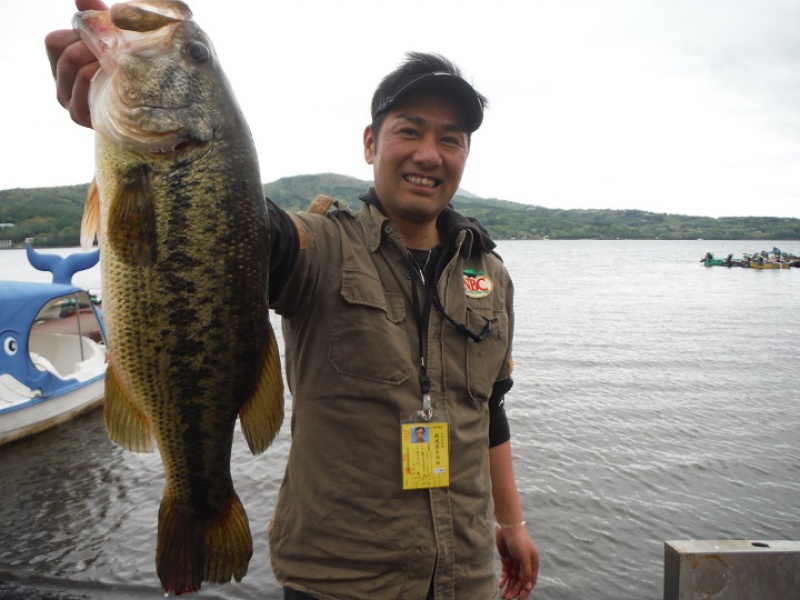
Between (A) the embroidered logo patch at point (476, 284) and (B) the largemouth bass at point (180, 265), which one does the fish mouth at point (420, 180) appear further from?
(B) the largemouth bass at point (180, 265)

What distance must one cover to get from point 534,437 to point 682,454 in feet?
9.21

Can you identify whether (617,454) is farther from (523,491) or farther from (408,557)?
(408,557)

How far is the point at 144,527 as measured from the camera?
8.05m

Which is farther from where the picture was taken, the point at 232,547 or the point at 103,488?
the point at 103,488

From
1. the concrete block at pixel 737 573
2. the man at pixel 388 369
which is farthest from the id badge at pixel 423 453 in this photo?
the concrete block at pixel 737 573

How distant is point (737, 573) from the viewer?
12.5 ft

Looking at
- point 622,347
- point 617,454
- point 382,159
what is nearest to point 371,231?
point 382,159

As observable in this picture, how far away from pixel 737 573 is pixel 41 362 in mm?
12465

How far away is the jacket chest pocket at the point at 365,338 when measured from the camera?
2.25 metres

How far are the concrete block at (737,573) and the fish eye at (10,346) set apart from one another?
1092 cm

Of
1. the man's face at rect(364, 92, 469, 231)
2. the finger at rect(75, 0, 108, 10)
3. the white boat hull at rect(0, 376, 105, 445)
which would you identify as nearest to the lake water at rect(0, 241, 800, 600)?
the white boat hull at rect(0, 376, 105, 445)

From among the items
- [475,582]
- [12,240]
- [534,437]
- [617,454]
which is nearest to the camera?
[475,582]

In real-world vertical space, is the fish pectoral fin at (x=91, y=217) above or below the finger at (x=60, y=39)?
below

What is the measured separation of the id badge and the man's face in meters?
0.95
